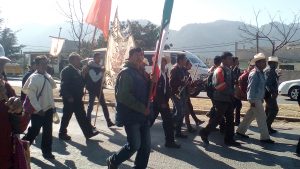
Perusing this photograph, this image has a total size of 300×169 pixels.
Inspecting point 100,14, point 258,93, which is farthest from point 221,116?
point 100,14

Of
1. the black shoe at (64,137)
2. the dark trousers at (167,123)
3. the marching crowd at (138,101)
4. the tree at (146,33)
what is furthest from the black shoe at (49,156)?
the tree at (146,33)

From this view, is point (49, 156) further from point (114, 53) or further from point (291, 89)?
point (291, 89)

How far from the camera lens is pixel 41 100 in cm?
686

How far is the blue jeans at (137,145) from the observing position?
18.1 feet

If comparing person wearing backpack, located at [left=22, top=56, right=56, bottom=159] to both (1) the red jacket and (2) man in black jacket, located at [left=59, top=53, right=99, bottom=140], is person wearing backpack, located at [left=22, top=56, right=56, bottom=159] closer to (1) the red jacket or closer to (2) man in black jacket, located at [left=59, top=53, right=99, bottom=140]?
(2) man in black jacket, located at [left=59, top=53, right=99, bottom=140]

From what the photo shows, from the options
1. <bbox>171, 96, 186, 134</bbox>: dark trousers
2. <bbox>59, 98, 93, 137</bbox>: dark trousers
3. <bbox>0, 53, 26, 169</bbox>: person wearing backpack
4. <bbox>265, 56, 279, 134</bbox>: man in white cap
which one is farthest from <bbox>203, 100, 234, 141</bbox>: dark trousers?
<bbox>0, 53, 26, 169</bbox>: person wearing backpack

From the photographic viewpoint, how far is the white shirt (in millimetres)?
6707

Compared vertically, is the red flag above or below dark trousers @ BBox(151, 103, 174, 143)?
above

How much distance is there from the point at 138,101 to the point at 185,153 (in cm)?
240

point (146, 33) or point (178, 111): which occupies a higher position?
point (146, 33)

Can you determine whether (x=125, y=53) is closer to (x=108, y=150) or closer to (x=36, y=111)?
(x=108, y=150)

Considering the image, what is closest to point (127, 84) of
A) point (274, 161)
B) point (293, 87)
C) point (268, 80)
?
point (274, 161)

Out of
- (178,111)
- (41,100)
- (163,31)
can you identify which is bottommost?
(178,111)

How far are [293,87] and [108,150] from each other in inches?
506
